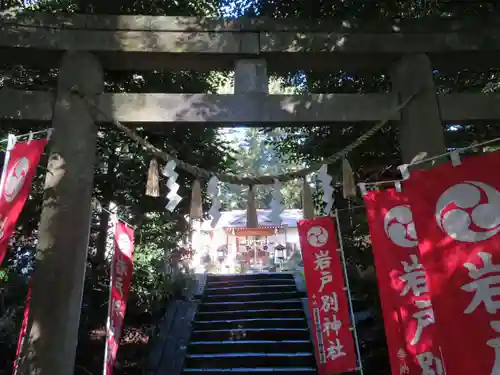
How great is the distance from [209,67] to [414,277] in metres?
3.25

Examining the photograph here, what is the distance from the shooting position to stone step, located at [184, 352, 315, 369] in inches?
296

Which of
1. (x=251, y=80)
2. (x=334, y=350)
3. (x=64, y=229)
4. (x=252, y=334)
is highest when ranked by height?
(x=251, y=80)

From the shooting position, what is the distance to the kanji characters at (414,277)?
4.14m

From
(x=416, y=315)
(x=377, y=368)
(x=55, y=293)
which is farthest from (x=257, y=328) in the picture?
(x=55, y=293)

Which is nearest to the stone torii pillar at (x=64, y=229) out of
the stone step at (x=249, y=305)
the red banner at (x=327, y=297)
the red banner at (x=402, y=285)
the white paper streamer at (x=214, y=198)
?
the white paper streamer at (x=214, y=198)

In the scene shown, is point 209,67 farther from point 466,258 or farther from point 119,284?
point 466,258

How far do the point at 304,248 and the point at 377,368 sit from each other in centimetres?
257

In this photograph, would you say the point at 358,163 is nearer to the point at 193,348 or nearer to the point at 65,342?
the point at 193,348

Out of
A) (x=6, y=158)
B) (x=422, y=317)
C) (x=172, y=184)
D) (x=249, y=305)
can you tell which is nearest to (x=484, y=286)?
(x=422, y=317)

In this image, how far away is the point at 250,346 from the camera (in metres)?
8.02

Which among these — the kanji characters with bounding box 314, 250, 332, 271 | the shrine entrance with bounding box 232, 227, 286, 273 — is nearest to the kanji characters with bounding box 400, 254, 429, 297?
the kanji characters with bounding box 314, 250, 332, 271

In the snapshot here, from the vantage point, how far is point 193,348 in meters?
8.03

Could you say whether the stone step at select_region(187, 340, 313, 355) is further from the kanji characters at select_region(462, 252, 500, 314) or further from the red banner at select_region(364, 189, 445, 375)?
the kanji characters at select_region(462, 252, 500, 314)

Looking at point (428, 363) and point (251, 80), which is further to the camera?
point (251, 80)
